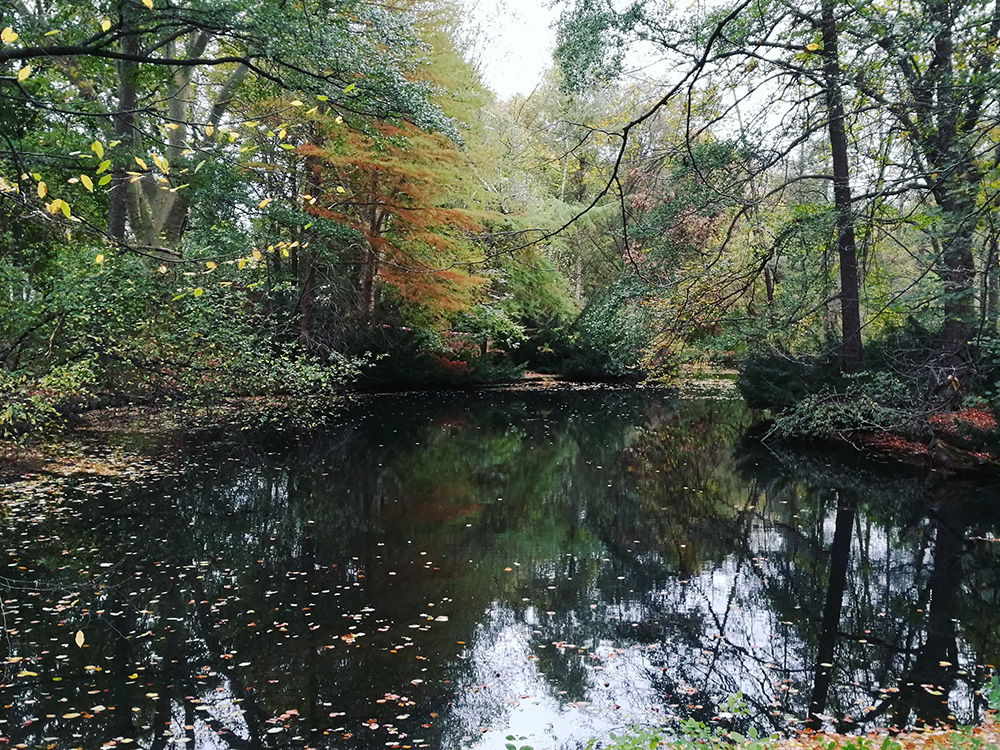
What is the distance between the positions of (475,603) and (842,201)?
7526 mm

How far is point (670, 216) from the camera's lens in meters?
11.8

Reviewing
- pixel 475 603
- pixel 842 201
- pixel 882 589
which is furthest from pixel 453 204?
pixel 882 589

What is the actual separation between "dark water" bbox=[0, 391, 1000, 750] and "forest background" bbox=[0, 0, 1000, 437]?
5.21 ft

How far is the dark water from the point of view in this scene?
4559 mm

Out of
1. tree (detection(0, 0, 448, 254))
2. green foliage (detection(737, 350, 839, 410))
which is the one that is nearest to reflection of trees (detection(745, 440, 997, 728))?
green foliage (detection(737, 350, 839, 410))

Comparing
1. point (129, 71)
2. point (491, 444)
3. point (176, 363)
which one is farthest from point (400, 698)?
point (129, 71)

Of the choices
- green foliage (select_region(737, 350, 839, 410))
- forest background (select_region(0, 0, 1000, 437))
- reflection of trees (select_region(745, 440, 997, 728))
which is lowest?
reflection of trees (select_region(745, 440, 997, 728))

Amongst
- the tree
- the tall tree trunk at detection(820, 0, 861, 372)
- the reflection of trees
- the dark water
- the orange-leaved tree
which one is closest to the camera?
the dark water

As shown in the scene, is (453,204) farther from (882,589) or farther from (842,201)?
(882,589)

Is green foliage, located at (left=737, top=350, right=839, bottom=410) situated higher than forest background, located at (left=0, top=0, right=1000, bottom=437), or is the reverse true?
forest background, located at (left=0, top=0, right=1000, bottom=437)

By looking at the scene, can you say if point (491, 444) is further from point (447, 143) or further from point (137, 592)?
point (137, 592)

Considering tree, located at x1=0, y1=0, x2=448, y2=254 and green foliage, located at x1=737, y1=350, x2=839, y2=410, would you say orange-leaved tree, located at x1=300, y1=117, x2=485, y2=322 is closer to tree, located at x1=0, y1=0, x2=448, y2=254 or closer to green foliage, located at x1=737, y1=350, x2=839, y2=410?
tree, located at x1=0, y1=0, x2=448, y2=254

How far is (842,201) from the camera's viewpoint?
10.5 metres

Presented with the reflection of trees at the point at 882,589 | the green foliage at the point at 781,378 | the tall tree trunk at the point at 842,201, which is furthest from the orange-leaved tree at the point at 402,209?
the reflection of trees at the point at 882,589
